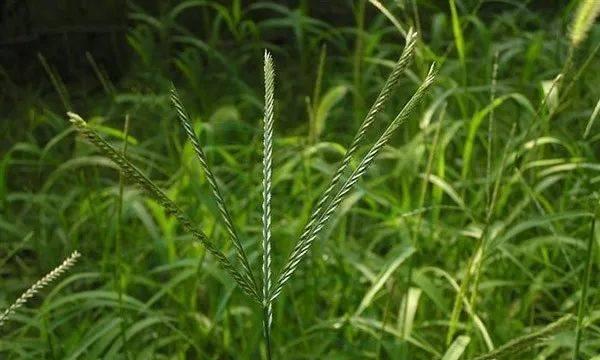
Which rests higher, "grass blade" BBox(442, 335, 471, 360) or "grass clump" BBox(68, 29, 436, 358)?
"grass clump" BBox(68, 29, 436, 358)

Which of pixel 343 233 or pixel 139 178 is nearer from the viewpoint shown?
pixel 139 178

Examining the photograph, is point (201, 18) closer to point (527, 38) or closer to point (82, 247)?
point (527, 38)

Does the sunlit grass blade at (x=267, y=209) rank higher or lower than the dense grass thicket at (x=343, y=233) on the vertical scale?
higher

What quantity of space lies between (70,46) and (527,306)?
86.5 inches

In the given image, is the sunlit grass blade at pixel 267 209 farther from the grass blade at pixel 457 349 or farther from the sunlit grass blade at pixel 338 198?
the grass blade at pixel 457 349

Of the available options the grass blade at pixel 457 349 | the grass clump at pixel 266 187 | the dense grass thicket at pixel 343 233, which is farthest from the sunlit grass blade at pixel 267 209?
the grass blade at pixel 457 349

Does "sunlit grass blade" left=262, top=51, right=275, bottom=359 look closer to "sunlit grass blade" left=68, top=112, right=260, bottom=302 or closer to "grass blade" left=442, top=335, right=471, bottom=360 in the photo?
"sunlit grass blade" left=68, top=112, right=260, bottom=302

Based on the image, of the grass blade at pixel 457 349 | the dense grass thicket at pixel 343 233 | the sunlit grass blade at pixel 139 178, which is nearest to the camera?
the sunlit grass blade at pixel 139 178

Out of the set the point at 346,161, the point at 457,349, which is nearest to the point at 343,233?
the point at 457,349

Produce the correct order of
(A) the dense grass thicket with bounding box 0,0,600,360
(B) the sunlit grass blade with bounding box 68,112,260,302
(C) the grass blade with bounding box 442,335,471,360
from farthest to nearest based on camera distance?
1. (A) the dense grass thicket with bounding box 0,0,600,360
2. (C) the grass blade with bounding box 442,335,471,360
3. (B) the sunlit grass blade with bounding box 68,112,260,302

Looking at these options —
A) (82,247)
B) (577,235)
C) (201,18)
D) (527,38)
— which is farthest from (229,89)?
(577,235)

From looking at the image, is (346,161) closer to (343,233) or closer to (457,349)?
(457,349)

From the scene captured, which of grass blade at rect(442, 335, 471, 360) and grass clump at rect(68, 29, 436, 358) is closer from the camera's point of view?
grass clump at rect(68, 29, 436, 358)

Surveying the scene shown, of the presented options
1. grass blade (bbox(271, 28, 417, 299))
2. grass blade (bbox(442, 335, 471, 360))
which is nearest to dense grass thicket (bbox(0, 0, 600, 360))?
grass blade (bbox(442, 335, 471, 360))
